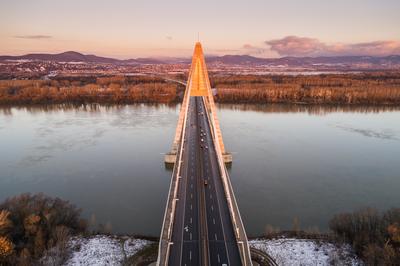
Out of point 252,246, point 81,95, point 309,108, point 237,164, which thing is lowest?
point 252,246

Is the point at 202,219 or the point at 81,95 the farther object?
the point at 81,95

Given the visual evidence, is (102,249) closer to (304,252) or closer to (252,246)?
(252,246)

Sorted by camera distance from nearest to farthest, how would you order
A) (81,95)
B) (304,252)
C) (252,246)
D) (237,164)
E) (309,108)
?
(304,252), (252,246), (237,164), (309,108), (81,95)

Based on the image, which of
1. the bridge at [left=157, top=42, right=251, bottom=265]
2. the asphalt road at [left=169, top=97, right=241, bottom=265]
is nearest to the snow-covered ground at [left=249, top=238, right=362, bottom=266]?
the bridge at [left=157, top=42, right=251, bottom=265]

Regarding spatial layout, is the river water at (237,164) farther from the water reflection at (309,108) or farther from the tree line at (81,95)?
the tree line at (81,95)

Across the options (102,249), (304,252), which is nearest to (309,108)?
(304,252)

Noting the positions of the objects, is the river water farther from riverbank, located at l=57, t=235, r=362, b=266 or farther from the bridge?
the bridge

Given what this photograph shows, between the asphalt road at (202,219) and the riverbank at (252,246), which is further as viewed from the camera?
the riverbank at (252,246)

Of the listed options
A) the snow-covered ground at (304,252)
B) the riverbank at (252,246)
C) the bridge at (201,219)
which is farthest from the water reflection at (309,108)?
the riverbank at (252,246)
